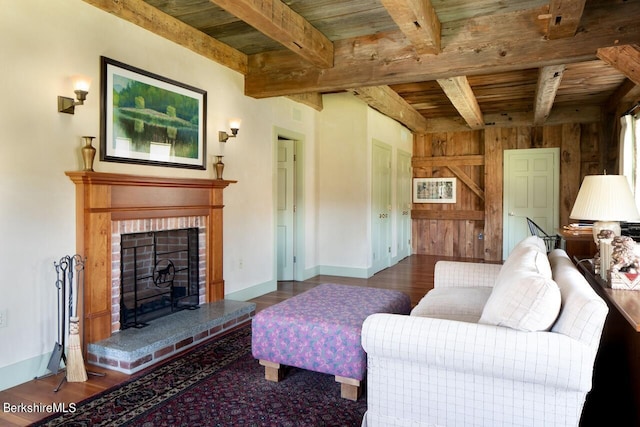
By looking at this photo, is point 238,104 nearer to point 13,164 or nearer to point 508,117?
point 13,164

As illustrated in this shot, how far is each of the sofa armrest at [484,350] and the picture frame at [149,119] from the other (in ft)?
7.92

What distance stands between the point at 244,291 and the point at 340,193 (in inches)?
87.9

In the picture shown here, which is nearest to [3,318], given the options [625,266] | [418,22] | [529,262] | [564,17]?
[529,262]

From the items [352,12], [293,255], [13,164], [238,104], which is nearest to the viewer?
[13,164]

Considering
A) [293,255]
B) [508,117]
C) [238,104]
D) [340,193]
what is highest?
[508,117]

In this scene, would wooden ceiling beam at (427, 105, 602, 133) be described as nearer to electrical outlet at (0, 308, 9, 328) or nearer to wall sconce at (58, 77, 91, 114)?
wall sconce at (58, 77, 91, 114)

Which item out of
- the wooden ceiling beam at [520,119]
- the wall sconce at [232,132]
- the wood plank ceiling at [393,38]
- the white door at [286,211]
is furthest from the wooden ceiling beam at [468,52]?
the wooden ceiling beam at [520,119]

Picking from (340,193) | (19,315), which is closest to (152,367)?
(19,315)

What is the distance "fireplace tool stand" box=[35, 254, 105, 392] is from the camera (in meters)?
2.75

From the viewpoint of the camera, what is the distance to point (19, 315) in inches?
105

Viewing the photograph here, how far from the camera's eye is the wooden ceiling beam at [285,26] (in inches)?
112

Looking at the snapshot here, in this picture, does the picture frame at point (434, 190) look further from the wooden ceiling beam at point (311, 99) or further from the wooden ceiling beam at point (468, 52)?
the wooden ceiling beam at point (468, 52)

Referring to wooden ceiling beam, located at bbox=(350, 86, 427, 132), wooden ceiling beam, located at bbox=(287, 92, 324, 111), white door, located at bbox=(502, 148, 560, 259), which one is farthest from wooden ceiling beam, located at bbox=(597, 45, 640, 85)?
white door, located at bbox=(502, 148, 560, 259)

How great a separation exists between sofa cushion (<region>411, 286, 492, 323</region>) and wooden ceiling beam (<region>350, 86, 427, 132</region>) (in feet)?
8.43
